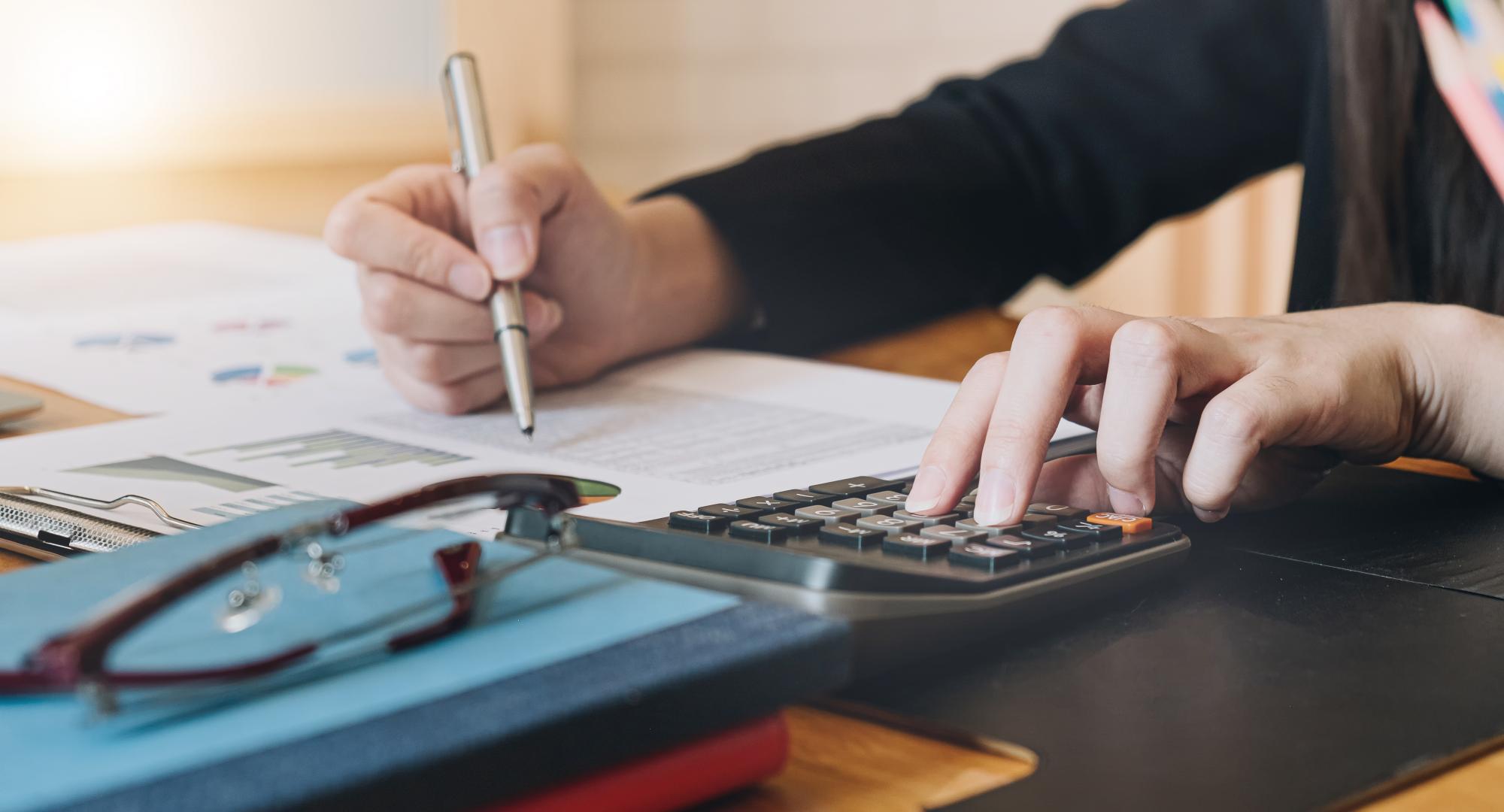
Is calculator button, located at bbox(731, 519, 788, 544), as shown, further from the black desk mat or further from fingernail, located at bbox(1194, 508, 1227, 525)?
fingernail, located at bbox(1194, 508, 1227, 525)

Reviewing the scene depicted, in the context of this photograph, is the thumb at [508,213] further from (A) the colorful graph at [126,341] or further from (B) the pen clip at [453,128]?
(A) the colorful graph at [126,341]

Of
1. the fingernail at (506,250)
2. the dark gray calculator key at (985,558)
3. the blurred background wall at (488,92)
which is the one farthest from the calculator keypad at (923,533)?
the blurred background wall at (488,92)

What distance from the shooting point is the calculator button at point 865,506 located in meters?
0.46

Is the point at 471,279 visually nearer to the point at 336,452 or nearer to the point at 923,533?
the point at 336,452

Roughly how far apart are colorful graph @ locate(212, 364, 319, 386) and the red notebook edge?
568mm

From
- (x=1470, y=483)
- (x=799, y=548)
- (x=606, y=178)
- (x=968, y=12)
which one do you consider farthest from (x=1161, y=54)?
(x=606, y=178)

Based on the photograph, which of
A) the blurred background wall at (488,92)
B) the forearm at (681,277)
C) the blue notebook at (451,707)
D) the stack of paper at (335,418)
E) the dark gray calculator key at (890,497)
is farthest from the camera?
the blurred background wall at (488,92)

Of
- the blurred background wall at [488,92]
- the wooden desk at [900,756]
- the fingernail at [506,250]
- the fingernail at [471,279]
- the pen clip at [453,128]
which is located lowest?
the wooden desk at [900,756]

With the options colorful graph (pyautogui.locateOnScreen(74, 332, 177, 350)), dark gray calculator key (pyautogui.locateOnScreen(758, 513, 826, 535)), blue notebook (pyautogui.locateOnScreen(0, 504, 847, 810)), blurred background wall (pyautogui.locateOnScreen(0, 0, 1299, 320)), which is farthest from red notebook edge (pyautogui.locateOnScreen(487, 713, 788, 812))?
blurred background wall (pyautogui.locateOnScreen(0, 0, 1299, 320))

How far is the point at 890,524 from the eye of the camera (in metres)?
0.44

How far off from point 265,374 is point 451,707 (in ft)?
2.00

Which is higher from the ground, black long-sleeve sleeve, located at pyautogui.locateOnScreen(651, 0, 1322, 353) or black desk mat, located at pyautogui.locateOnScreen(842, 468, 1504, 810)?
black long-sleeve sleeve, located at pyautogui.locateOnScreen(651, 0, 1322, 353)

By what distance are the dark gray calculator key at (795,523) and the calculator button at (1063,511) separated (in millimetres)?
77

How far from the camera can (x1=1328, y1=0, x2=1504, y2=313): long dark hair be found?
0.84 meters
